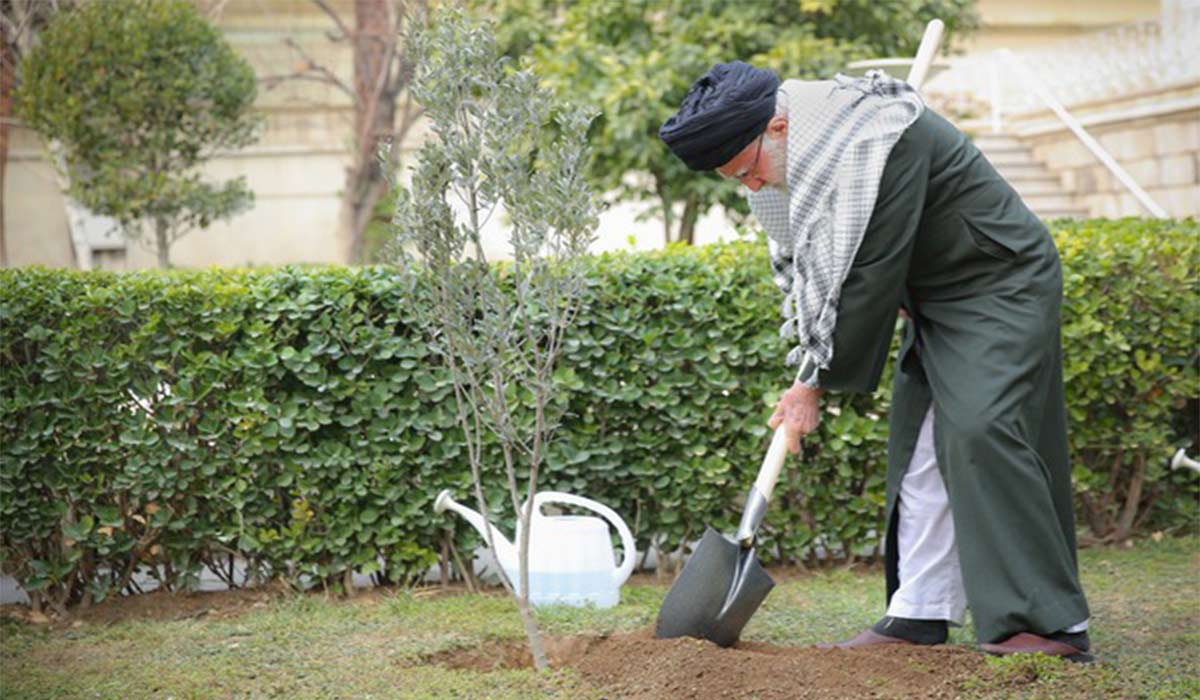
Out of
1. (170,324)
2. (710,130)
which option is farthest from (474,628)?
(710,130)

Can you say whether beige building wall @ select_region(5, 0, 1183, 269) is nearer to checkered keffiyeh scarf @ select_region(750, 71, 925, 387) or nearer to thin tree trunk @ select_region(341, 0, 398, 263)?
thin tree trunk @ select_region(341, 0, 398, 263)

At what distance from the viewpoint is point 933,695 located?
3625 mm

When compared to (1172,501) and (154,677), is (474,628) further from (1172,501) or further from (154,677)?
(1172,501)

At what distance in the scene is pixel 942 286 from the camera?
395cm

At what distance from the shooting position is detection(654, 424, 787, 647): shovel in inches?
159

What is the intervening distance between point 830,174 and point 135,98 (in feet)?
23.0

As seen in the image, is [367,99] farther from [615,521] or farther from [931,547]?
[931,547]

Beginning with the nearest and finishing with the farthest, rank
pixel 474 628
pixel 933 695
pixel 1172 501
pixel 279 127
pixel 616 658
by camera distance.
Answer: pixel 933 695
pixel 616 658
pixel 474 628
pixel 1172 501
pixel 279 127

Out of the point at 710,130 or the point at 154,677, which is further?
the point at 154,677

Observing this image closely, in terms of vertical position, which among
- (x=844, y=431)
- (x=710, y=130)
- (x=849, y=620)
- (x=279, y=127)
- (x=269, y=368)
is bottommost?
(x=849, y=620)

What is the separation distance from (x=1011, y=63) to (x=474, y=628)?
10907mm

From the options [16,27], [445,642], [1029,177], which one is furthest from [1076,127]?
[445,642]

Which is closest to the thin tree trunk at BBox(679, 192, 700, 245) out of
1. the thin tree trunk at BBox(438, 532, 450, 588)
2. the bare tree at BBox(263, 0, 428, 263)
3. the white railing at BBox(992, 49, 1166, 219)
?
the bare tree at BBox(263, 0, 428, 263)

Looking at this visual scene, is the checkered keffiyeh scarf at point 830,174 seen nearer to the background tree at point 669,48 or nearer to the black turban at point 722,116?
the black turban at point 722,116
